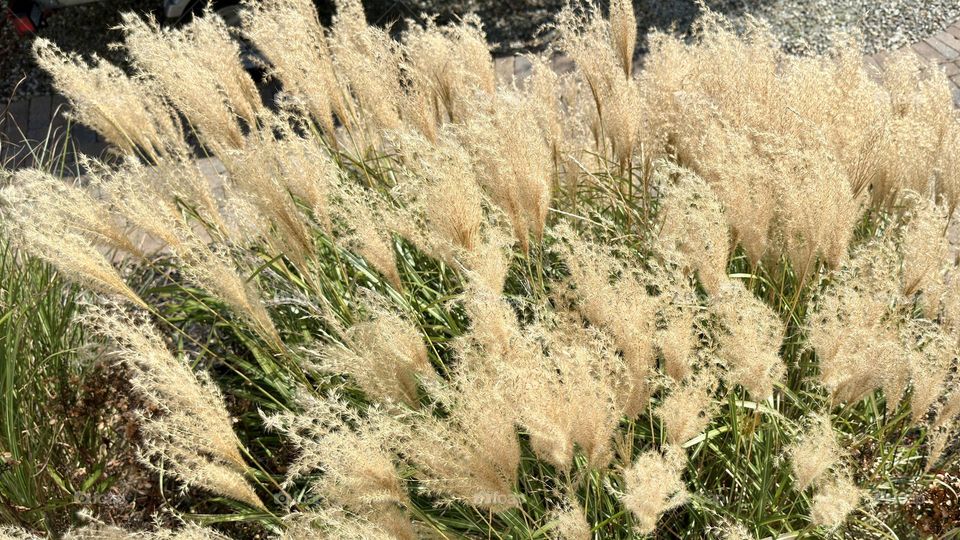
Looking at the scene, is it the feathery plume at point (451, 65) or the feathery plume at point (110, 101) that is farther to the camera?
the feathery plume at point (451, 65)

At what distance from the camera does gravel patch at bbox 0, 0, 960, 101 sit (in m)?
6.66

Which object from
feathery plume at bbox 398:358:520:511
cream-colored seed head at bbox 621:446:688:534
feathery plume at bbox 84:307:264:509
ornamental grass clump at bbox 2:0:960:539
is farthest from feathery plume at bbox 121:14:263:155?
cream-colored seed head at bbox 621:446:688:534

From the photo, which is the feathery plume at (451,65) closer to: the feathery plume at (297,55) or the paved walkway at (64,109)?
the feathery plume at (297,55)

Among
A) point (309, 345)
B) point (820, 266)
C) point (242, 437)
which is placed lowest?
point (242, 437)

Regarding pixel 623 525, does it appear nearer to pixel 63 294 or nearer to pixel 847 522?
pixel 847 522

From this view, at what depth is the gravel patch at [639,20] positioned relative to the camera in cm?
666

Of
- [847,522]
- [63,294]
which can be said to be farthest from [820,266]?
[63,294]

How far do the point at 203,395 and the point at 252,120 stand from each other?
1523mm

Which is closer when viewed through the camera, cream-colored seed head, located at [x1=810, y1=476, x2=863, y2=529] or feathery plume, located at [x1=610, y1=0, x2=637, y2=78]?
cream-colored seed head, located at [x1=810, y1=476, x2=863, y2=529]

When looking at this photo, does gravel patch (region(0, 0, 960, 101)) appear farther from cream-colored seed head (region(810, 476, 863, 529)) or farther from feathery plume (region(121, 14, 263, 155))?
cream-colored seed head (region(810, 476, 863, 529))

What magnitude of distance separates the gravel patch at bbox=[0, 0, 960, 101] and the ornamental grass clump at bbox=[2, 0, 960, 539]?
3.42 meters

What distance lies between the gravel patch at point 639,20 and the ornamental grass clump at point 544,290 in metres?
3.42

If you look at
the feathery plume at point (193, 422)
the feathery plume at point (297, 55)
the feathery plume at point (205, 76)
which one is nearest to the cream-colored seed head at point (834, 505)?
the feathery plume at point (193, 422)

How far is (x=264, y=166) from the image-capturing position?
2.54m
